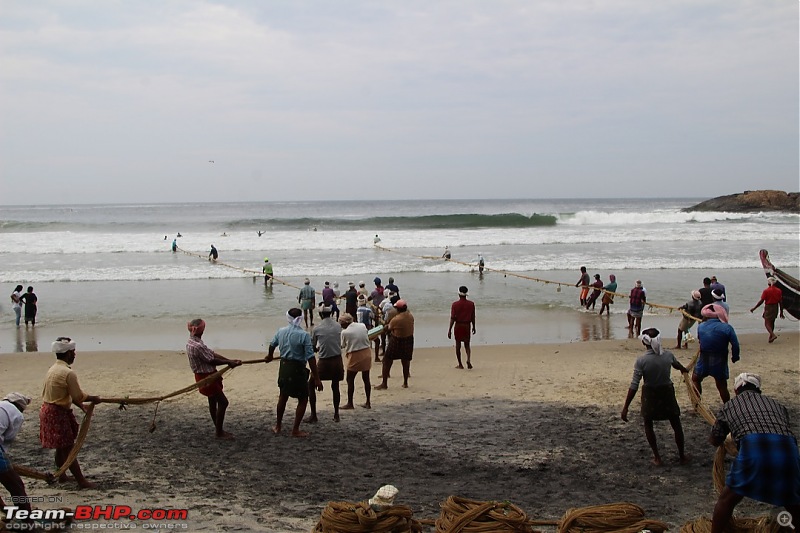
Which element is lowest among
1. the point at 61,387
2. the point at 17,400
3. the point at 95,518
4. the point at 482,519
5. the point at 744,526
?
the point at 95,518

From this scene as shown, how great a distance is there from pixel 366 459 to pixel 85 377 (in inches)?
265

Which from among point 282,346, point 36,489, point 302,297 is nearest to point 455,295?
point 302,297

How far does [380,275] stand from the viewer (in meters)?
25.1

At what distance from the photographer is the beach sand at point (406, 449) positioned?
5.49 metres

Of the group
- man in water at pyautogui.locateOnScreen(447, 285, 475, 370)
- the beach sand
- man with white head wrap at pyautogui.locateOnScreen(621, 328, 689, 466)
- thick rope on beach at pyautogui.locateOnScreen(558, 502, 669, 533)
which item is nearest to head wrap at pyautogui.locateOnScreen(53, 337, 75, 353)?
the beach sand

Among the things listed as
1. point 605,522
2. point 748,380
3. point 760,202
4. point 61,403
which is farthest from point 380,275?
point 760,202

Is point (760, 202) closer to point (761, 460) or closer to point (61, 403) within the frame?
point (761, 460)

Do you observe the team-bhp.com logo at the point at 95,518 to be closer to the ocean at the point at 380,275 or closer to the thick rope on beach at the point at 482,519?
the thick rope on beach at the point at 482,519

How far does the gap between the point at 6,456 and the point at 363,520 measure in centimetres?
285

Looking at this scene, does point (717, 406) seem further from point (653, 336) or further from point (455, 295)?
point (455, 295)

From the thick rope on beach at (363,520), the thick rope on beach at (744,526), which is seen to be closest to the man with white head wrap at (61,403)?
the thick rope on beach at (363,520)

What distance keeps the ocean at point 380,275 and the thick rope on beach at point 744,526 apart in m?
9.47

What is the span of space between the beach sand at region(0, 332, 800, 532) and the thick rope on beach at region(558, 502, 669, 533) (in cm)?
113

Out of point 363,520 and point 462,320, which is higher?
point 462,320
